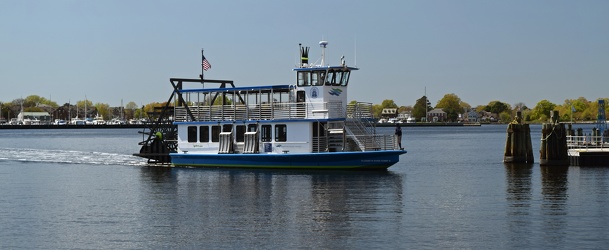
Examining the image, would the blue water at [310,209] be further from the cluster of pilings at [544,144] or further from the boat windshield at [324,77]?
the boat windshield at [324,77]

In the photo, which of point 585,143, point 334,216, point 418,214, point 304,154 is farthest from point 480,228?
point 585,143

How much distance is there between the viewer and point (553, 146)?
4694cm

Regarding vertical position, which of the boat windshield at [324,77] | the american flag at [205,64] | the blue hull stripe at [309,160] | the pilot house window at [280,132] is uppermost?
the american flag at [205,64]

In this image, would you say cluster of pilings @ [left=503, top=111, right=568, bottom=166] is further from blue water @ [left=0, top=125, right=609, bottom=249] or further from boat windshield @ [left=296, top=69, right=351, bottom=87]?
boat windshield @ [left=296, top=69, right=351, bottom=87]

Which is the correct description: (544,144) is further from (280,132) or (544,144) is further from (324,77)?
(280,132)

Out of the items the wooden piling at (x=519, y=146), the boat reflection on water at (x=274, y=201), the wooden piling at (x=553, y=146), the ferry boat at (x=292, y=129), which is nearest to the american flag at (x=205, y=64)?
the ferry boat at (x=292, y=129)

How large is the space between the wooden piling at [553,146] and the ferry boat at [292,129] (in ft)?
27.4

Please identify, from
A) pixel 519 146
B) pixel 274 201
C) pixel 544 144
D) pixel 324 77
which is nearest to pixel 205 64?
pixel 324 77

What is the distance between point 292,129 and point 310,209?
15.4 m

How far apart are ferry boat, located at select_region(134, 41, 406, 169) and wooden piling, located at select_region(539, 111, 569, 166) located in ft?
27.4

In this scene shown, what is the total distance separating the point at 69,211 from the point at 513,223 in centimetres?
1646

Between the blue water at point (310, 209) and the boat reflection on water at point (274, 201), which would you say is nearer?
the blue water at point (310, 209)

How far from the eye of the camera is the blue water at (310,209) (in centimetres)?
2458

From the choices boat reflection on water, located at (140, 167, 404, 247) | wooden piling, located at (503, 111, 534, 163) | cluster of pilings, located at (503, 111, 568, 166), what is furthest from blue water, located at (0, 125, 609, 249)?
wooden piling, located at (503, 111, 534, 163)
